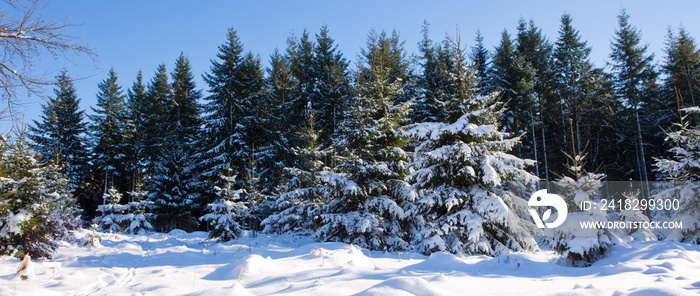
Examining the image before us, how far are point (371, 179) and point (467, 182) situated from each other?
3.07 meters

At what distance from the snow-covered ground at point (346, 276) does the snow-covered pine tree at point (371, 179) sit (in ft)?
9.76

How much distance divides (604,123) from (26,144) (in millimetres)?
31438

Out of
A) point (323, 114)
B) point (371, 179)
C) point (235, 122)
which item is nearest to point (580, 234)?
point (371, 179)

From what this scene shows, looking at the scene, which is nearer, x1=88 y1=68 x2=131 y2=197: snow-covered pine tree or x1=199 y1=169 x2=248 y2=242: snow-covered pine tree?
x1=199 y1=169 x2=248 y2=242: snow-covered pine tree

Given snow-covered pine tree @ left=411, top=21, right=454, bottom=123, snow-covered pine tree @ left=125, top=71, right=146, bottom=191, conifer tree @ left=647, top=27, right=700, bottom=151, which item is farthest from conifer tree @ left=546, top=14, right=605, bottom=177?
snow-covered pine tree @ left=125, top=71, right=146, bottom=191

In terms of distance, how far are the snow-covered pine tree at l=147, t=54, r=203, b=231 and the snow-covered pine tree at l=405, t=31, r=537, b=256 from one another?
18808 millimetres

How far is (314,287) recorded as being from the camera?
14.8 feet

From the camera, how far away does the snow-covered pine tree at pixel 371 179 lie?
10578mm

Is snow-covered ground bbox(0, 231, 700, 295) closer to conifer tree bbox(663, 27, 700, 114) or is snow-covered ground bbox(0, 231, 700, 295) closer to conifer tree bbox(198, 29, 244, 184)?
conifer tree bbox(198, 29, 244, 184)

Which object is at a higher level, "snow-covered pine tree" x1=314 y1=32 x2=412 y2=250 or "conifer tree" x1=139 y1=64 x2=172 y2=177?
"conifer tree" x1=139 y1=64 x2=172 y2=177

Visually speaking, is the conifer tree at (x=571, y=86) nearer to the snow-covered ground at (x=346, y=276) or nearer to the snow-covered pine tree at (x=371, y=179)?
the snow-covered pine tree at (x=371, y=179)

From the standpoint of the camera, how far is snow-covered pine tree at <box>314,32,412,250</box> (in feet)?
34.7

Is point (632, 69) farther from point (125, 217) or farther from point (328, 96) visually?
point (125, 217)

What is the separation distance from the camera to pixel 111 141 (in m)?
28.9
